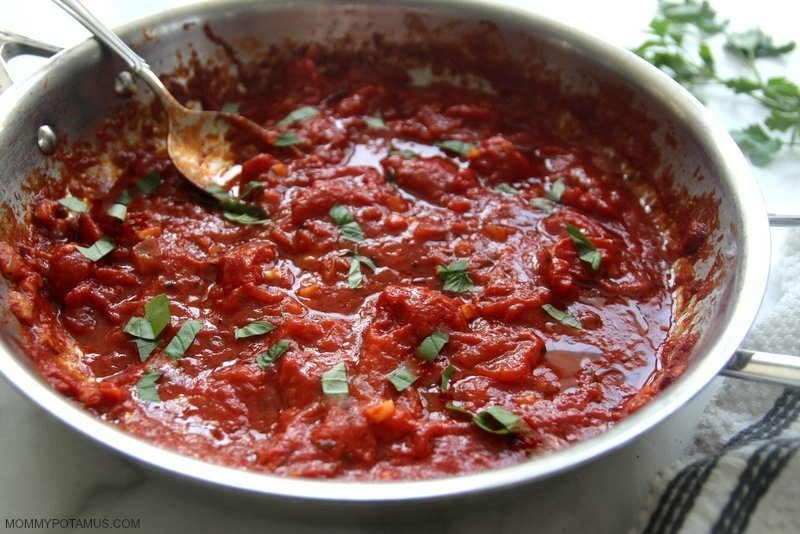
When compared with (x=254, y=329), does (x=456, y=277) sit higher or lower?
higher

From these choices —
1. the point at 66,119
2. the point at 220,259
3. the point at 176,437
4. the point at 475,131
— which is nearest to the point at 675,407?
the point at 176,437

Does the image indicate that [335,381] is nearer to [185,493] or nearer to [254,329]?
[254,329]

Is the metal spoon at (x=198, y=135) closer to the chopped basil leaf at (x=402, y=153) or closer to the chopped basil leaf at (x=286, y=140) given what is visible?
the chopped basil leaf at (x=286, y=140)

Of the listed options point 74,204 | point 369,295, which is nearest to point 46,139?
point 74,204

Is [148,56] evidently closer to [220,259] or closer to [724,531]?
[220,259]

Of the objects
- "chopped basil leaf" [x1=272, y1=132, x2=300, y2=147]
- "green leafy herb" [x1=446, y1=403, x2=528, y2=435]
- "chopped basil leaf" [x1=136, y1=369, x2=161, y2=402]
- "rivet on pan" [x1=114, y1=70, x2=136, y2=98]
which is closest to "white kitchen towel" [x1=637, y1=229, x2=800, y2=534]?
"green leafy herb" [x1=446, y1=403, x2=528, y2=435]

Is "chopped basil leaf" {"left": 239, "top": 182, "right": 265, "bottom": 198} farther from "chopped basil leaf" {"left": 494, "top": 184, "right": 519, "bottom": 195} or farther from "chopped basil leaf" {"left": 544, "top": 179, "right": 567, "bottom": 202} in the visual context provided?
"chopped basil leaf" {"left": 544, "top": 179, "right": 567, "bottom": 202}
